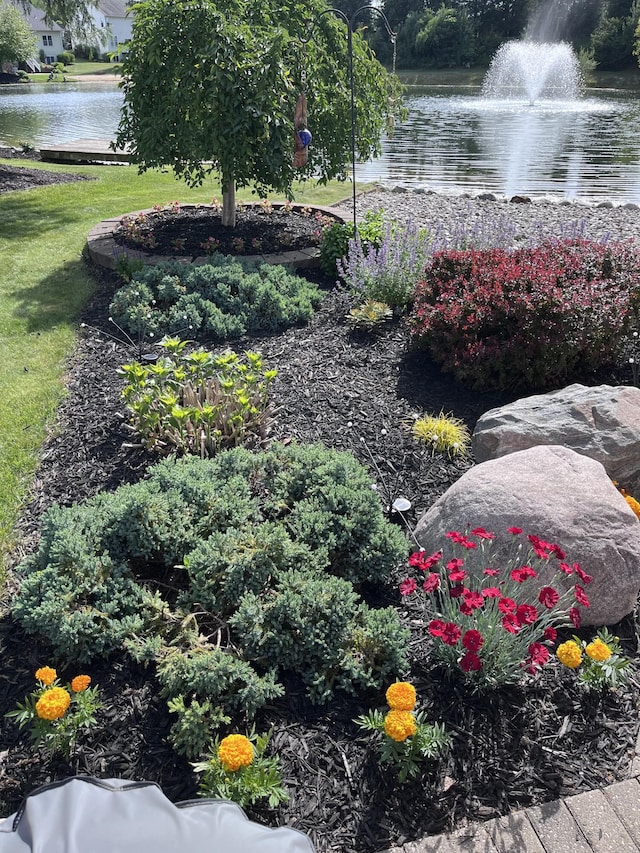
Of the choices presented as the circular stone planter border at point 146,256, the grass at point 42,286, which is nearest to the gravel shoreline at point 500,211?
the grass at point 42,286

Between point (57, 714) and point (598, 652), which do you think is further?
point (598, 652)

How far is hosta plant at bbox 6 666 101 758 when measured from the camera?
6.47 ft

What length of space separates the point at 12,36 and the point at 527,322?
35321 millimetres

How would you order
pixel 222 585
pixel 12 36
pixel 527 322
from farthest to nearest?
pixel 12 36
pixel 527 322
pixel 222 585

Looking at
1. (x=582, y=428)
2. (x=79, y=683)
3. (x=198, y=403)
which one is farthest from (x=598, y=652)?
(x=198, y=403)

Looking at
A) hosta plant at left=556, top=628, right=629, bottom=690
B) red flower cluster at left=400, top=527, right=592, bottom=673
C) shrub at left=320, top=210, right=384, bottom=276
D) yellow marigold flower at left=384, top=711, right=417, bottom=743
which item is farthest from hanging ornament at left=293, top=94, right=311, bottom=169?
yellow marigold flower at left=384, top=711, right=417, bottom=743

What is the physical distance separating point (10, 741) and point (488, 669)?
165 centimetres

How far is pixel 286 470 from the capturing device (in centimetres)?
312

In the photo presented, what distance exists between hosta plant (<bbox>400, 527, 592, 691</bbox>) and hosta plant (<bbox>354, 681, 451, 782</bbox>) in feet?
0.71

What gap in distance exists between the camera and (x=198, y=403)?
3.64 meters

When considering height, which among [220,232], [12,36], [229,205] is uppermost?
[12,36]

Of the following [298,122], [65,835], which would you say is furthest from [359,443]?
[298,122]

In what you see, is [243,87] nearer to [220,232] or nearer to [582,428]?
[220,232]

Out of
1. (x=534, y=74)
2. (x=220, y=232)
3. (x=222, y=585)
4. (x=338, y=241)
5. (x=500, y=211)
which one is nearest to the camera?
(x=222, y=585)
